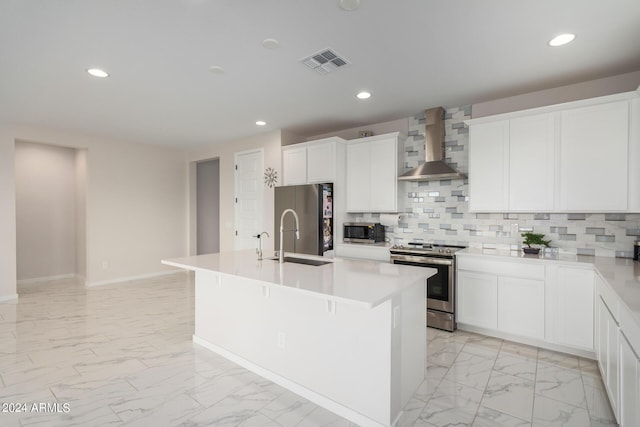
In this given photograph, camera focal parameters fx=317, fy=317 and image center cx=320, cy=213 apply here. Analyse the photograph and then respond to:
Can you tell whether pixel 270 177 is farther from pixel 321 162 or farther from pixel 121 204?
pixel 121 204

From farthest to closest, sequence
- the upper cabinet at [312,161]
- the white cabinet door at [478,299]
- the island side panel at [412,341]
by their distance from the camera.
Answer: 1. the upper cabinet at [312,161]
2. the white cabinet door at [478,299]
3. the island side panel at [412,341]

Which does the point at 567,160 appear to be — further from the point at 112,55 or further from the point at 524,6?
the point at 112,55

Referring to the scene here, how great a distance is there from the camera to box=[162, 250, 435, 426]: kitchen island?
1.90 m

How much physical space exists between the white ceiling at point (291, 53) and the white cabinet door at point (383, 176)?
45cm

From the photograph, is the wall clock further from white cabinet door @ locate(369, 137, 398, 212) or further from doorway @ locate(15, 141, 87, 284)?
doorway @ locate(15, 141, 87, 284)

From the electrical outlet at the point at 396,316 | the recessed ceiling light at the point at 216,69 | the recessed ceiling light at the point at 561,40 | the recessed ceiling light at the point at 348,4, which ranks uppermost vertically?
the recessed ceiling light at the point at 216,69

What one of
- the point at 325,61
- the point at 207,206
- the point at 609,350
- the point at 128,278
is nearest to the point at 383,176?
the point at 325,61

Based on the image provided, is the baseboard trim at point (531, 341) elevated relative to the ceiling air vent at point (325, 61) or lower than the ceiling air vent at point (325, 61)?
lower

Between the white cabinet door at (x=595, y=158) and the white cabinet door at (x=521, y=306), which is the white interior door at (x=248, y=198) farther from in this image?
the white cabinet door at (x=595, y=158)

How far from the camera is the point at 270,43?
2.43 meters

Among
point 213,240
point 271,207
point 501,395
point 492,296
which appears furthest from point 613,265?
point 213,240

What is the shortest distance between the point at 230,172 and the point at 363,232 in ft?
9.56

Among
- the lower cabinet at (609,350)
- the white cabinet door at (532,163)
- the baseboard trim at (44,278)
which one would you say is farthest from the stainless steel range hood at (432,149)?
the baseboard trim at (44,278)

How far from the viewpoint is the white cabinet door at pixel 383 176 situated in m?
4.18
